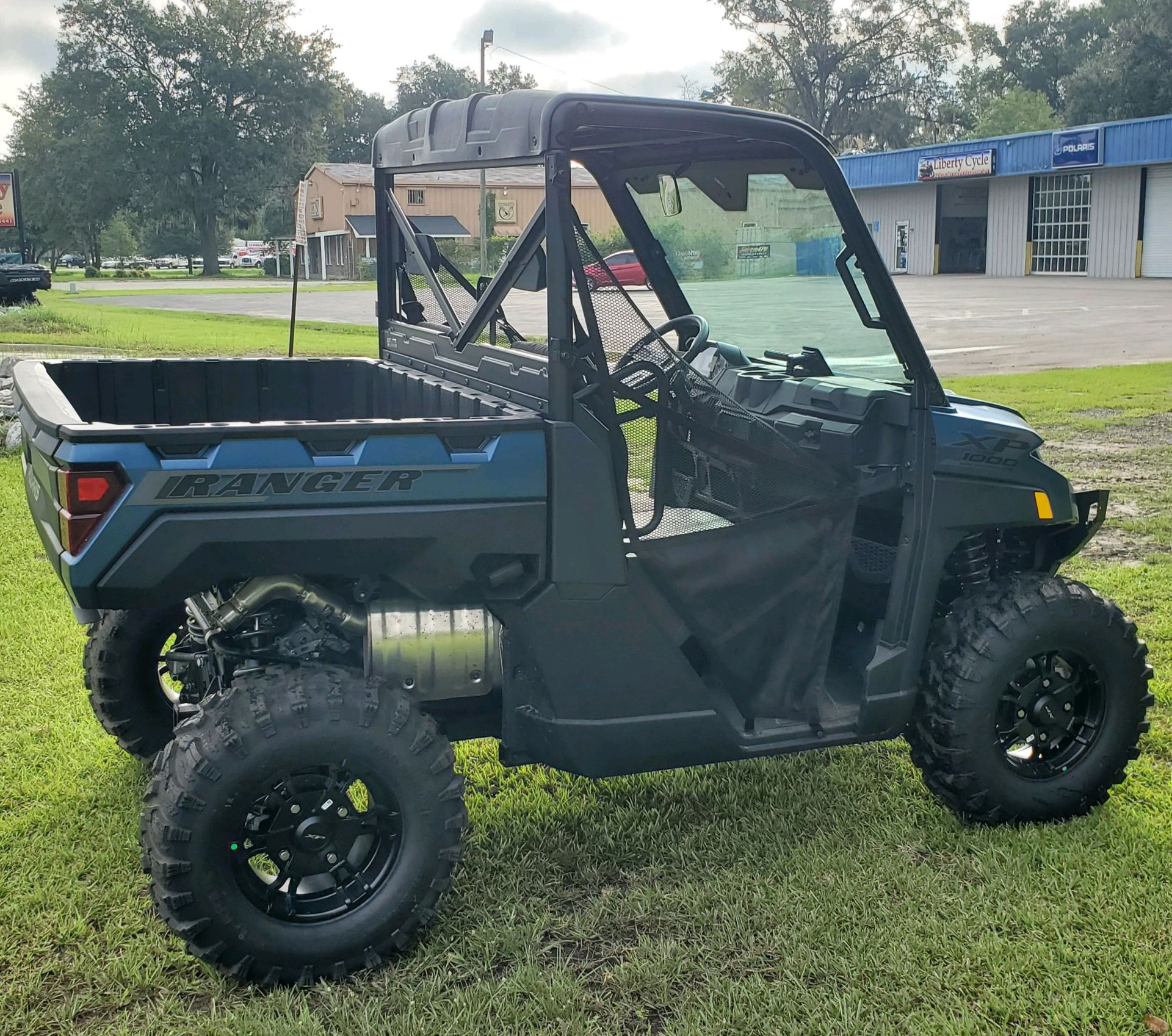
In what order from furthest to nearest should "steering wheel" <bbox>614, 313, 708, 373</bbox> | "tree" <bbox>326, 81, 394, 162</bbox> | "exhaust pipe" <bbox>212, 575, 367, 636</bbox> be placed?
"tree" <bbox>326, 81, 394, 162</bbox>, "steering wheel" <bbox>614, 313, 708, 373</bbox>, "exhaust pipe" <bbox>212, 575, 367, 636</bbox>

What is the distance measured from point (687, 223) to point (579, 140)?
64cm

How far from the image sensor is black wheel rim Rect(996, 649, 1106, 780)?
3.67 meters

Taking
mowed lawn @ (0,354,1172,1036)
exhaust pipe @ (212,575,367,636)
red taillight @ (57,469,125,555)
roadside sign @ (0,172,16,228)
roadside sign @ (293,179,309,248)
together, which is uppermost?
roadside sign @ (0,172,16,228)

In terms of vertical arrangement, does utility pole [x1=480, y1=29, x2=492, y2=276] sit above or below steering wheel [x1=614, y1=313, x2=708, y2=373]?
above

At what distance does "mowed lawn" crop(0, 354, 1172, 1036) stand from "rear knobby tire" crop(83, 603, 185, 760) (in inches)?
6.0

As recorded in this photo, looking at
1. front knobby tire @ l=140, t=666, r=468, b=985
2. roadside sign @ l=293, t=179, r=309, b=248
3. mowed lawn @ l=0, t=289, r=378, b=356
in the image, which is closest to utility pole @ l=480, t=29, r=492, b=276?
front knobby tire @ l=140, t=666, r=468, b=985

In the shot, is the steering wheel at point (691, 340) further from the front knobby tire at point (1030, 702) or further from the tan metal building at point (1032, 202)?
the tan metal building at point (1032, 202)

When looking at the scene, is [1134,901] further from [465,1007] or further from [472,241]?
[472,241]

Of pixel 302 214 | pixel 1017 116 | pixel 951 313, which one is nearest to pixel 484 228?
pixel 302 214

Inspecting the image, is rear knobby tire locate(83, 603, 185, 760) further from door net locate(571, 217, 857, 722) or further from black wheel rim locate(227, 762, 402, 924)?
door net locate(571, 217, 857, 722)

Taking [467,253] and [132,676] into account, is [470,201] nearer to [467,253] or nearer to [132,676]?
[467,253]

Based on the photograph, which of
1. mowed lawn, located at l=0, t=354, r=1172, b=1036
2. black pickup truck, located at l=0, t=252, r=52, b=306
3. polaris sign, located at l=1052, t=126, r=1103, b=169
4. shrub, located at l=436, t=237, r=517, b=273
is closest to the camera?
mowed lawn, located at l=0, t=354, r=1172, b=1036

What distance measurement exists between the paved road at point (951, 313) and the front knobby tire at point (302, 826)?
1.15 meters

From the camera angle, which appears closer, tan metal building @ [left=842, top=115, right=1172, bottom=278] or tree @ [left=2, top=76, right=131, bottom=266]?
tan metal building @ [left=842, top=115, right=1172, bottom=278]
